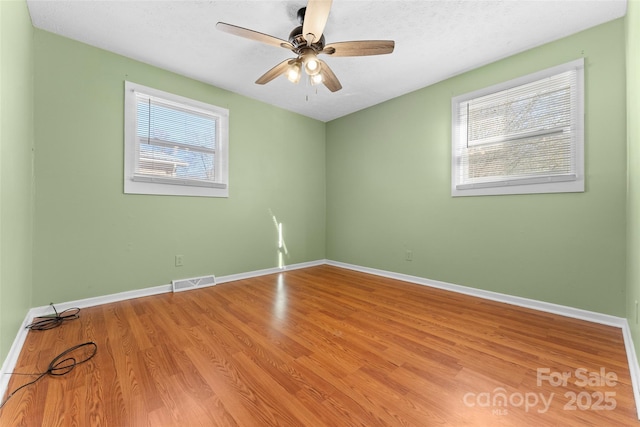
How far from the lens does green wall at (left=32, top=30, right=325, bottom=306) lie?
2.38 m

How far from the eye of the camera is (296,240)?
4.39 metres

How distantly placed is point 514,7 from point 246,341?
341cm

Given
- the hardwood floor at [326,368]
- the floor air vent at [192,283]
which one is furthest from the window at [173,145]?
the hardwood floor at [326,368]

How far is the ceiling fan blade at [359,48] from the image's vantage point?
6.53ft

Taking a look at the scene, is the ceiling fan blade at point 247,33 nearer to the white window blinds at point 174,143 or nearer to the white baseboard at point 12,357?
the white window blinds at point 174,143

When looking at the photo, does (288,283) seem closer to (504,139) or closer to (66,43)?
(504,139)

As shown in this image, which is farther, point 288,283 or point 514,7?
point 288,283

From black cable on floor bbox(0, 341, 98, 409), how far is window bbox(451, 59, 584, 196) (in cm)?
374

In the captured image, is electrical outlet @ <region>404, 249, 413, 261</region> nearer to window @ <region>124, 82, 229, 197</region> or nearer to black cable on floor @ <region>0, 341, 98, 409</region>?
window @ <region>124, 82, 229, 197</region>

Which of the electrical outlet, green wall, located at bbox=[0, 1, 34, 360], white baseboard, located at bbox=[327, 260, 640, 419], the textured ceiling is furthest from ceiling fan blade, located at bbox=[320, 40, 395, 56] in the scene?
white baseboard, located at bbox=[327, 260, 640, 419]

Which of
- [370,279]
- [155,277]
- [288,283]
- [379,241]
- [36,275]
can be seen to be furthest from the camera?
[379,241]

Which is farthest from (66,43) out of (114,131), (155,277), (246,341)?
(246,341)

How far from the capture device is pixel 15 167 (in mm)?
1666

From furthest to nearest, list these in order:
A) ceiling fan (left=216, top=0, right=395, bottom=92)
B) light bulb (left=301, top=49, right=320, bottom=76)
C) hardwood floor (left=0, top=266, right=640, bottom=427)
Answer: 1. light bulb (left=301, top=49, right=320, bottom=76)
2. ceiling fan (left=216, top=0, right=395, bottom=92)
3. hardwood floor (left=0, top=266, right=640, bottom=427)
